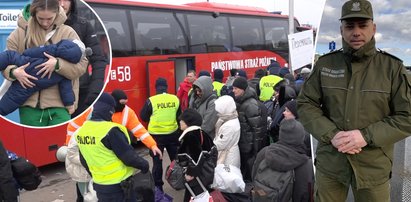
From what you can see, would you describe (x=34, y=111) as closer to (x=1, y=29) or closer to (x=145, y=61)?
(x=1, y=29)

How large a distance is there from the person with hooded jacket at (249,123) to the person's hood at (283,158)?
1380 millimetres

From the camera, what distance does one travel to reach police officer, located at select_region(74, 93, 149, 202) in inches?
131

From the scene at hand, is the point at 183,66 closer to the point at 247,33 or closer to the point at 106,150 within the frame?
the point at 247,33

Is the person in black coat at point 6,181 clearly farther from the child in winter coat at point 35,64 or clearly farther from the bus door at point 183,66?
the bus door at point 183,66

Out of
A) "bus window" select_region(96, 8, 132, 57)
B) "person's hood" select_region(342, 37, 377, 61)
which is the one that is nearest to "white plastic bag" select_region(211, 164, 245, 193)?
"person's hood" select_region(342, 37, 377, 61)

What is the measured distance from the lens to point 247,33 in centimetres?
1059

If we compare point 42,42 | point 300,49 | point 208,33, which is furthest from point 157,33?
point 42,42

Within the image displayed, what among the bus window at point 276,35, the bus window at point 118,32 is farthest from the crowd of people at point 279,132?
the bus window at point 276,35

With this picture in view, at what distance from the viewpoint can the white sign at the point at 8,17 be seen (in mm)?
2572

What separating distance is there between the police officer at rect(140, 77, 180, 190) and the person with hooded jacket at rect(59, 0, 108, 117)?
2.50 meters

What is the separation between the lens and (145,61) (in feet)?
26.0

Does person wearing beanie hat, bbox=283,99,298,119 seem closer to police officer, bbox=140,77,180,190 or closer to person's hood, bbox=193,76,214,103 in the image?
person's hood, bbox=193,76,214,103

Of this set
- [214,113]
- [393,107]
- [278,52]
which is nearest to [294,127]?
[393,107]

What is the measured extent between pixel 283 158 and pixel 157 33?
17.8ft
